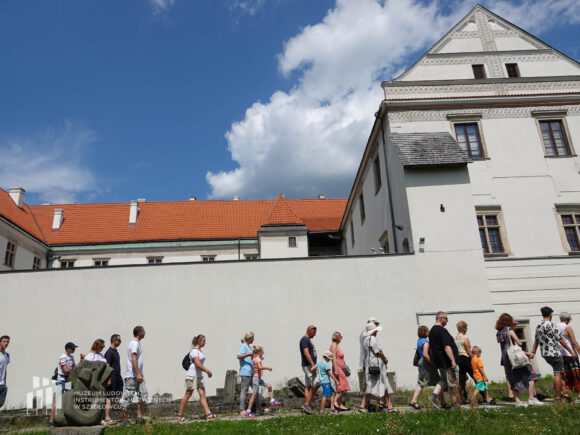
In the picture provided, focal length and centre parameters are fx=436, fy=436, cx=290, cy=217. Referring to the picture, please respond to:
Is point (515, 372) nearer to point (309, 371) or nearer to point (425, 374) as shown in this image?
point (425, 374)

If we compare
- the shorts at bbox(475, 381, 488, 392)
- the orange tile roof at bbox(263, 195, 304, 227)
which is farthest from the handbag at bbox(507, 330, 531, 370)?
the orange tile roof at bbox(263, 195, 304, 227)

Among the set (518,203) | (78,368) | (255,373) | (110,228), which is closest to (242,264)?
(255,373)

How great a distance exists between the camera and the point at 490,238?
50.6 feet

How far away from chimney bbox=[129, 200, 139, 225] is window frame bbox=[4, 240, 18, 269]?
8.75 metres

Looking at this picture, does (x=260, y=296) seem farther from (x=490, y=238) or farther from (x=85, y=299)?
(x=490, y=238)

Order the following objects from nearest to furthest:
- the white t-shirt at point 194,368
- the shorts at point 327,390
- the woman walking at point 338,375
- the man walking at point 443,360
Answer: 1. the man walking at point 443,360
2. the white t-shirt at point 194,368
3. the shorts at point 327,390
4. the woman walking at point 338,375

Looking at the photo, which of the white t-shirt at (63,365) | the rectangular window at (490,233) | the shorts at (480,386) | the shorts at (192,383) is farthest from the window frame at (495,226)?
the white t-shirt at (63,365)

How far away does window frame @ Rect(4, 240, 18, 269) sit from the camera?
2548cm

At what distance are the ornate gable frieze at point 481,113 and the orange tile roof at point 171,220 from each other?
15.1 m

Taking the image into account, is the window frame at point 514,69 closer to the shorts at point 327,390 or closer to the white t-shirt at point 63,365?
the shorts at point 327,390

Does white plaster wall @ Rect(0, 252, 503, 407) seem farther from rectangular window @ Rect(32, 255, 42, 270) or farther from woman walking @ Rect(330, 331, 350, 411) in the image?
rectangular window @ Rect(32, 255, 42, 270)

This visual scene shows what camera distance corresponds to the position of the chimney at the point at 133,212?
34156mm

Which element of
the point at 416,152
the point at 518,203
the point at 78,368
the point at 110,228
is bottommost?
the point at 78,368

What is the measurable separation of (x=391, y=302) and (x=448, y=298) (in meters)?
1.83
